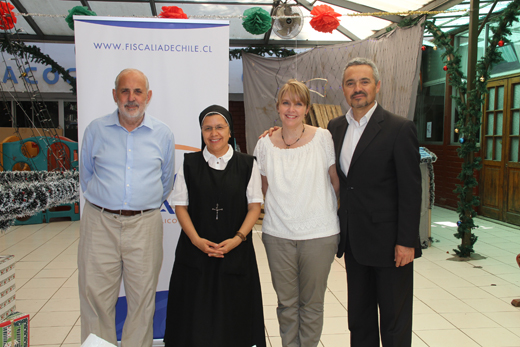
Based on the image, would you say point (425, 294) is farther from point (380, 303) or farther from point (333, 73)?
point (333, 73)

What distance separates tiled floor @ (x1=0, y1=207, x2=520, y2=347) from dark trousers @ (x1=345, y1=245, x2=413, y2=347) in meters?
0.54

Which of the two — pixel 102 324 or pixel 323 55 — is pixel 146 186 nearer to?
pixel 102 324

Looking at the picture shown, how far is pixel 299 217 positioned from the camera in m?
2.03

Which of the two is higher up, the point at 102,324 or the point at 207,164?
the point at 207,164

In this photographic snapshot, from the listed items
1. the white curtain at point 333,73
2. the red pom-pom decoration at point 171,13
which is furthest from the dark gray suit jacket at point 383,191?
the white curtain at point 333,73

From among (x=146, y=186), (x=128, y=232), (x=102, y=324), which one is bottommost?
(x=102, y=324)

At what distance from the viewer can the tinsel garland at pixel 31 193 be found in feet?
7.22

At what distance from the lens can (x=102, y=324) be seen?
7.01 ft

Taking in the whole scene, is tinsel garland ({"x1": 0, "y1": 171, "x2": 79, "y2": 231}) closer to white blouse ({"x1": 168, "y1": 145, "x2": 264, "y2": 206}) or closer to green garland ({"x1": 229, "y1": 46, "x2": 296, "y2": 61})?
white blouse ({"x1": 168, "y1": 145, "x2": 264, "y2": 206})

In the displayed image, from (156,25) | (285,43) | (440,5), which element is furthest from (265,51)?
(156,25)

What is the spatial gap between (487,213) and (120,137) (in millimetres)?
6550

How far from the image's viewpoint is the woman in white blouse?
2.04 meters

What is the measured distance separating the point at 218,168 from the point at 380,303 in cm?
112

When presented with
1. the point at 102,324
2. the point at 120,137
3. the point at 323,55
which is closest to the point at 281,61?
the point at 323,55
